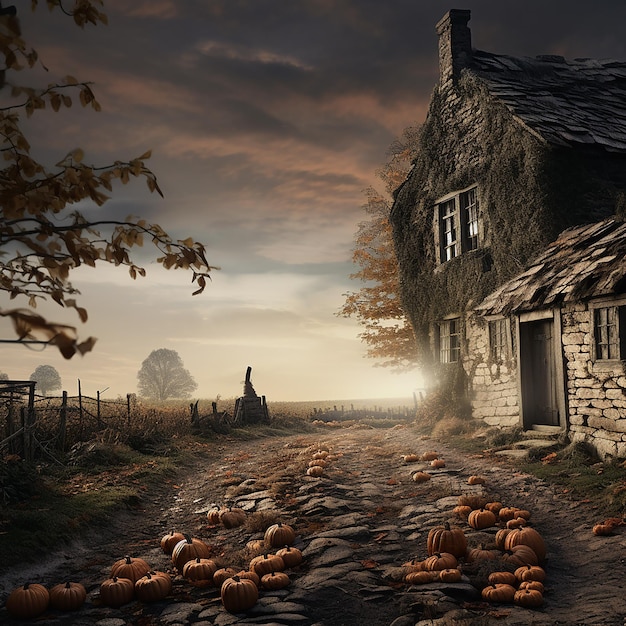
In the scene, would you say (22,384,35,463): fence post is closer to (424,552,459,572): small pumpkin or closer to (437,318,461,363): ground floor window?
(424,552,459,572): small pumpkin

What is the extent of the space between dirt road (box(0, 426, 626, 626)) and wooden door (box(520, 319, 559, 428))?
2.12 m

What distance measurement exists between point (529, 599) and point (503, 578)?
0.40 meters

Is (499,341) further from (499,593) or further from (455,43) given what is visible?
(499,593)

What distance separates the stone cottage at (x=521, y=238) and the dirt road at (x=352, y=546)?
8.41ft

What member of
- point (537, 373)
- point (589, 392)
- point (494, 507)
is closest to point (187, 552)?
point (494, 507)

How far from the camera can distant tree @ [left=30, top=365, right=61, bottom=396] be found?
67238 millimetres

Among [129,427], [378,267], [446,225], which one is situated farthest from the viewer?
[378,267]

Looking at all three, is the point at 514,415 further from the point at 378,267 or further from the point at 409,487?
the point at 378,267

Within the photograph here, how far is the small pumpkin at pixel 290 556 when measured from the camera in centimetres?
670

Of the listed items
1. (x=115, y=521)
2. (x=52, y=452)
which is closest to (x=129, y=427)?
(x=52, y=452)

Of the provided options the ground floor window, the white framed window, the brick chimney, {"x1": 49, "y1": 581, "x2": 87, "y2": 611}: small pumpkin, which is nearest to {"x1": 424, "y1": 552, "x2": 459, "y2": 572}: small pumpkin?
{"x1": 49, "y1": 581, "x2": 87, "y2": 611}: small pumpkin

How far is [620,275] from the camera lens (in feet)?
33.9

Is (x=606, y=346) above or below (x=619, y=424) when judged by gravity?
above

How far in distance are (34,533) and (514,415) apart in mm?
10545
